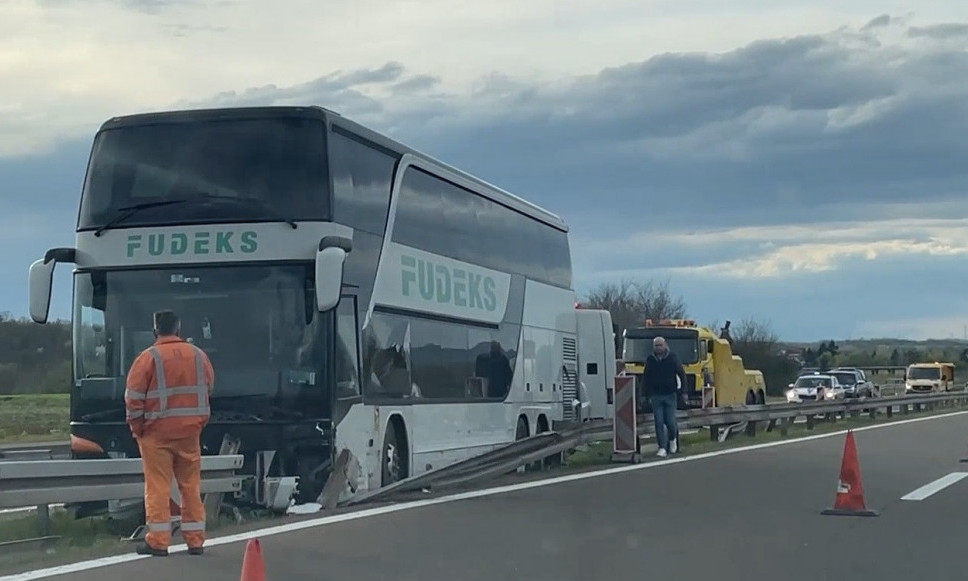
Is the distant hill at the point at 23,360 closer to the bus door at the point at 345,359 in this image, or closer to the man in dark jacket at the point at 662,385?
the man in dark jacket at the point at 662,385

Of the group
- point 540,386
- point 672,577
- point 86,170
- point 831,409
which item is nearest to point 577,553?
point 672,577

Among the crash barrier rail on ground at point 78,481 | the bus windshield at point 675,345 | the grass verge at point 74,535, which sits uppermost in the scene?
the bus windshield at point 675,345

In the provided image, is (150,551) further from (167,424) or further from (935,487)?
(935,487)

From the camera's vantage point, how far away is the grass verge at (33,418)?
135ft

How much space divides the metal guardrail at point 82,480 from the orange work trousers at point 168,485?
1.10 m

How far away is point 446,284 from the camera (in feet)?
56.3

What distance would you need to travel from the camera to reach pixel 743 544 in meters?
11.1

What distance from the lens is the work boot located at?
9867 mm

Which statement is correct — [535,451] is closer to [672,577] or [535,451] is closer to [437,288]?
[437,288]

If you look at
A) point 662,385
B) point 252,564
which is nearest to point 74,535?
point 252,564

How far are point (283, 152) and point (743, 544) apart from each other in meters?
5.95

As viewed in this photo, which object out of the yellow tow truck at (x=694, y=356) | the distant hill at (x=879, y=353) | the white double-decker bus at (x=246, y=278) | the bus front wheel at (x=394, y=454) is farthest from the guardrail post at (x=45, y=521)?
the distant hill at (x=879, y=353)

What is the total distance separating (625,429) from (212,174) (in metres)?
8.45

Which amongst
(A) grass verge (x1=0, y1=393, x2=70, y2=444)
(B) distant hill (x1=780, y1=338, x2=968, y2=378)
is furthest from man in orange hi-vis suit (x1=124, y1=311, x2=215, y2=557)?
(B) distant hill (x1=780, y1=338, x2=968, y2=378)
